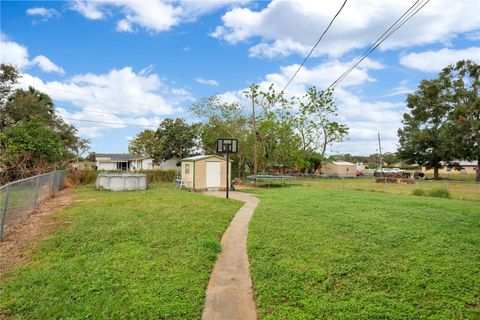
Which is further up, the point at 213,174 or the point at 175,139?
the point at 175,139

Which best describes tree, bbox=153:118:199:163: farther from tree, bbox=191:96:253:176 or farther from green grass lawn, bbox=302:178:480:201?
green grass lawn, bbox=302:178:480:201

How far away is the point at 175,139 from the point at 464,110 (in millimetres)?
29867

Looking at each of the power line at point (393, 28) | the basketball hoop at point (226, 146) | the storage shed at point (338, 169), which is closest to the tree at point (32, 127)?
the basketball hoop at point (226, 146)

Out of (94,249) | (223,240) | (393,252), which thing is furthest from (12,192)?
(393,252)

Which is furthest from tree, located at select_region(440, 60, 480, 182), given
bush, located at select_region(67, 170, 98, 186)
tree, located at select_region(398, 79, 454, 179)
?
bush, located at select_region(67, 170, 98, 186)

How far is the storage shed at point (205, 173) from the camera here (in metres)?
15.6

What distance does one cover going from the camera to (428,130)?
3388 centimetres

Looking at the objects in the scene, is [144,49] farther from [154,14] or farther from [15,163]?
[15,163]

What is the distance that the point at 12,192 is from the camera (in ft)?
21.7

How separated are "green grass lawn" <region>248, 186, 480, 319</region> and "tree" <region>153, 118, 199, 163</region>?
2850cm

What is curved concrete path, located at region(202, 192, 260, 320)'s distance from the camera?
3.16 m

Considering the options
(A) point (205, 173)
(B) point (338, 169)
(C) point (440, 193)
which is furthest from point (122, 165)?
(C) point (440, 193)

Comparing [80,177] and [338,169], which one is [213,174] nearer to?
[80,177]

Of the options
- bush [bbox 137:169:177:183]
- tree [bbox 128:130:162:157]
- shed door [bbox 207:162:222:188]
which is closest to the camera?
shed door [bbox 207:162:222:188]
